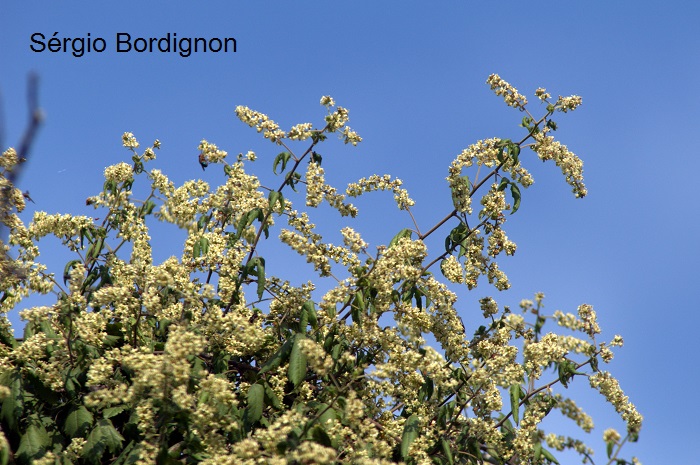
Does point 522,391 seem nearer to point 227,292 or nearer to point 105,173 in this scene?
point 227,292

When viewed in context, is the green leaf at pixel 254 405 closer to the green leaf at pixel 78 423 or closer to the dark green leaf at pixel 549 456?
the green leaf at pixel 78 423

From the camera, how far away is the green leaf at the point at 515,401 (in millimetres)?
5281

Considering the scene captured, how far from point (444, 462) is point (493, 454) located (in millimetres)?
515

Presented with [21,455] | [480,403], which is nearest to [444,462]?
[480,403]

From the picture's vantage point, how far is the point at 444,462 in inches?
209

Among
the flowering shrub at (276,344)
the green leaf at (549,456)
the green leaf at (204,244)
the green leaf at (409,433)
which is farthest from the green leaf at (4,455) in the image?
the green leaf at (549,456)

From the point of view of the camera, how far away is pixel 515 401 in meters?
5.30

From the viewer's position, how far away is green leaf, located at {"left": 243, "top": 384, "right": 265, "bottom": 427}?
15.5 feet

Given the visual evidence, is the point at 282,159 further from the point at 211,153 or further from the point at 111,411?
the point at 111,411

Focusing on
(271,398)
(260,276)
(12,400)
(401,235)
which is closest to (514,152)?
(401,235)

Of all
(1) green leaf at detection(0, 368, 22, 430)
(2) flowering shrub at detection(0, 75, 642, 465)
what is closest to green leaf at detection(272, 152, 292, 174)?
(2) flowering shrub at detection(0, 75, 642, 465)

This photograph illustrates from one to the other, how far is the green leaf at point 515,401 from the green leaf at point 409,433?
798 mm

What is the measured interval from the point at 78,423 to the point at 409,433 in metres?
2.09

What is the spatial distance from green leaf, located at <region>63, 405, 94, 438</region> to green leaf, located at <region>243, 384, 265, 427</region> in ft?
3.28
